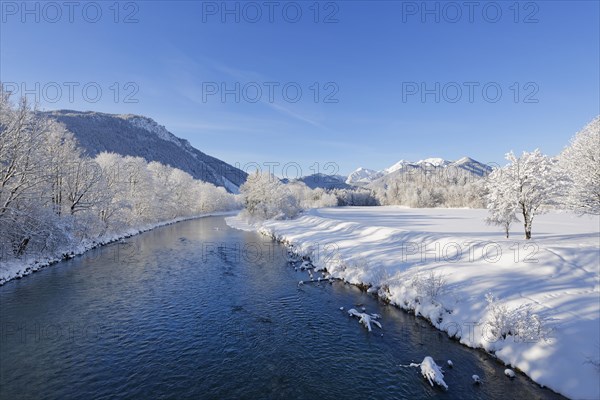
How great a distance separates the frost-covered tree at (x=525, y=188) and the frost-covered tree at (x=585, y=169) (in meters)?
2.63

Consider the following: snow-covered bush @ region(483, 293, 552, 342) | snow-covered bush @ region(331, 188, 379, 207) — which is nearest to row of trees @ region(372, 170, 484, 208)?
snow-covered bush @ region(331, 188, 379, 207)

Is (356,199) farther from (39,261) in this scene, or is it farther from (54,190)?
(39,261)

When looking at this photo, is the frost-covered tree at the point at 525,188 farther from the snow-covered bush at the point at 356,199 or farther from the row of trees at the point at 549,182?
the snow-covered bush at the point at 356,199

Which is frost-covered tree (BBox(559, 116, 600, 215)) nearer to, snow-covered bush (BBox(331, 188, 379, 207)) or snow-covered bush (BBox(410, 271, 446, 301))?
snow-covered bush (BBox(410, 271, 446, 301))

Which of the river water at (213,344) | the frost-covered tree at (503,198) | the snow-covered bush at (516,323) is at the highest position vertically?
the frost-covered tree at (503,198)

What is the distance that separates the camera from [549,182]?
26484 mm

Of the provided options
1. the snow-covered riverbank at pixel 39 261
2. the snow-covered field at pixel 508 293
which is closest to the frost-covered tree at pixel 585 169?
the snow-covered field at pixel 508 293

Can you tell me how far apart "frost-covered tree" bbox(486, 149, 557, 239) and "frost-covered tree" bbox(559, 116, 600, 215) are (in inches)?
104

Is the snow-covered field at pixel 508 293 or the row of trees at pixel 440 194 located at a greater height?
the row of trees at pixel 440 194

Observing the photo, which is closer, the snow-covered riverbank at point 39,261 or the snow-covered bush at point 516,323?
the snow-covered bush at point 516,323

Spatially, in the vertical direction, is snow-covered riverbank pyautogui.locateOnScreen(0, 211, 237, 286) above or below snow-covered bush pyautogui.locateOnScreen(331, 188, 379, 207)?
below

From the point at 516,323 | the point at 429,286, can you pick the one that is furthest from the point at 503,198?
the point at 516,323

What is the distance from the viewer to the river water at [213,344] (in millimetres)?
11367

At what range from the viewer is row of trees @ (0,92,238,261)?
2436 centimetres
